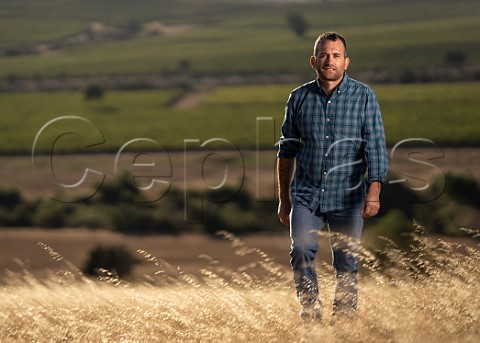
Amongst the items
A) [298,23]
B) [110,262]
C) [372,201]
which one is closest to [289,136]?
[372,201]

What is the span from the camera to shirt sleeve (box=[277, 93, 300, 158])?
626 centimetres

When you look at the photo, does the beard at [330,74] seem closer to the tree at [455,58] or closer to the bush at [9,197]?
the bush at [9,197]

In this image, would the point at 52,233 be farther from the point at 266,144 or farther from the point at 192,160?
the point at 266,144

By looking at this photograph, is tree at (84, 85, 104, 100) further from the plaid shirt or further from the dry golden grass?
the plaid shirt

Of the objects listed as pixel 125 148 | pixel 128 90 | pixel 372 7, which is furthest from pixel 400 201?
pixel 372 7

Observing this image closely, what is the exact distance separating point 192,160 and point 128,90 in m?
34.7

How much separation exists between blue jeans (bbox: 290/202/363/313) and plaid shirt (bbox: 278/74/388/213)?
82mm

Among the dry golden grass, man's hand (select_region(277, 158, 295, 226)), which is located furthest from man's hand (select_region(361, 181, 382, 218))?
man's hand (select_region(277, 158, 295, 226))

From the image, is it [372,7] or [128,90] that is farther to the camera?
[372,7]

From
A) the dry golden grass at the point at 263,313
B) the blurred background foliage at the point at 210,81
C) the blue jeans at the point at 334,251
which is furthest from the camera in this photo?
the blurred background foliage at the point at 210,81

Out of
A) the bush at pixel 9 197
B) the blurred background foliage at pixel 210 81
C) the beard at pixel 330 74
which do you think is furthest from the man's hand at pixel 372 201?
the bush at pixel 9 197

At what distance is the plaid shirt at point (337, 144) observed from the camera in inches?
241

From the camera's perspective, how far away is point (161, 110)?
253 feet

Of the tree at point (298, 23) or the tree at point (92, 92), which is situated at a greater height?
the tree at point (298, 23)
